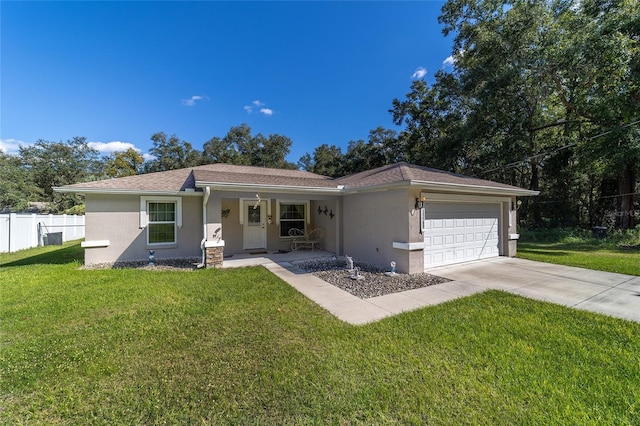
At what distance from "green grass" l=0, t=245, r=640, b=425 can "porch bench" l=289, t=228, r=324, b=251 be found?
245 inches

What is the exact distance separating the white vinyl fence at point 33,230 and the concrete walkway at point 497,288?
1165 cm

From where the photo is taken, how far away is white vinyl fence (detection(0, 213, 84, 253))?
11922 millimetres

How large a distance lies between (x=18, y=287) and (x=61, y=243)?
11258 millimetres

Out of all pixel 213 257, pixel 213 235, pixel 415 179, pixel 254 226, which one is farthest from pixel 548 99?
pixel 213 257

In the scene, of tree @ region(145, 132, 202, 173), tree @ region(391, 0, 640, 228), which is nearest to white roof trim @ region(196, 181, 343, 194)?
tree @ region(391, 0, 640, 228)

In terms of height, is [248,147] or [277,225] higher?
[248,147]

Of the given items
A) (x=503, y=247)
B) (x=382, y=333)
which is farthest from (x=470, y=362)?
(x=503, y=247)

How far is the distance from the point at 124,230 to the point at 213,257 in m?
3.56

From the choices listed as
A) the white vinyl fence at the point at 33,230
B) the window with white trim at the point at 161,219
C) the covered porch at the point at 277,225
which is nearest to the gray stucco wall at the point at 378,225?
the covered porch at the point at 277,225

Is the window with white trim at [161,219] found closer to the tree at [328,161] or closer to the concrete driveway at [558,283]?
the concrete driveway at [558,283]

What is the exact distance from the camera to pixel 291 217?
1178cm

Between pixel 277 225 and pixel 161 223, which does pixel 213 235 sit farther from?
pixel 277 225

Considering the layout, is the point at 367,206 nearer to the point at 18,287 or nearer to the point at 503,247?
the point at 503,247

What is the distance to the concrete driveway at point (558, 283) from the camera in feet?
16.4
